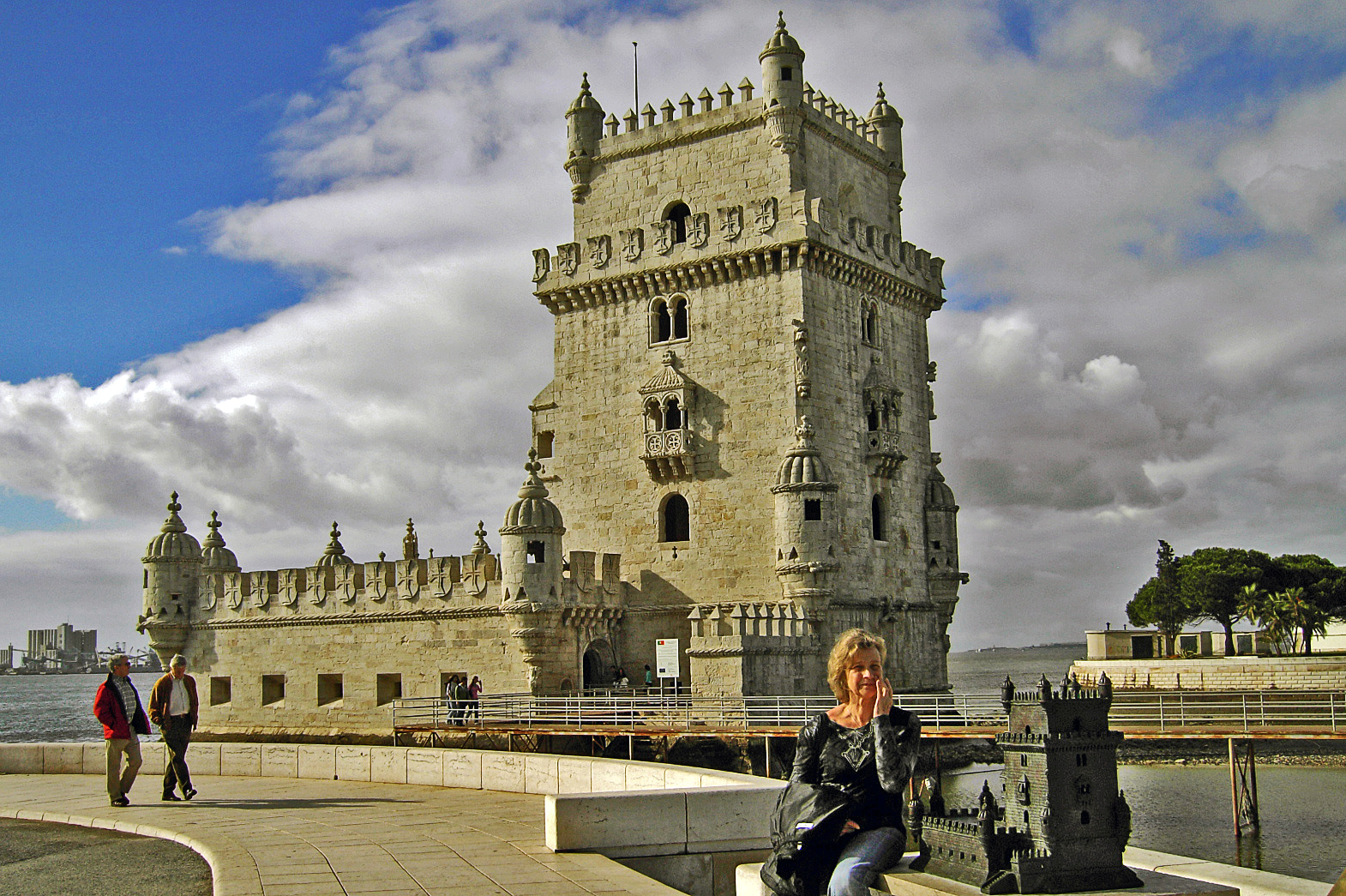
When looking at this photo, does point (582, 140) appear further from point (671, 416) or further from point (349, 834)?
point (349, 834)

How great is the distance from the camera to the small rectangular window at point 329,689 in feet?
115

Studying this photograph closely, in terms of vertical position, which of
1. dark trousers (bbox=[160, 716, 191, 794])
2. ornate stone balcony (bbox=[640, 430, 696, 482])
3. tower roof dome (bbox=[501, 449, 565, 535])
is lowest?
dark trousers (bbox=[160, 716, 191, 794])

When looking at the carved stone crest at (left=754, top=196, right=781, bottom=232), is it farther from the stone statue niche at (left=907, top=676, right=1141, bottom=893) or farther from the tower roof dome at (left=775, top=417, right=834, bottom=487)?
the stone statue niche at (left=907, top=676, right=1141, bottom=893)

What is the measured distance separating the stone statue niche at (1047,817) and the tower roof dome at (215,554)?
34267 millimetres

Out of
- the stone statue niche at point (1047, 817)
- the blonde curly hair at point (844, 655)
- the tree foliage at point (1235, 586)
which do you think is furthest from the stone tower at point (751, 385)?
the tree foliage at point (1235, 586)

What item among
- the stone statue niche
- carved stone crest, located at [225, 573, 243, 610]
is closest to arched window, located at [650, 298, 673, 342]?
carved stone crest, located at [225, 573, 243, 610]

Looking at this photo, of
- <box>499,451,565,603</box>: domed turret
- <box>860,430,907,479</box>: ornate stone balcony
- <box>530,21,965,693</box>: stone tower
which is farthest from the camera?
<box>860,430,907,479</box>: ornate stone balcony

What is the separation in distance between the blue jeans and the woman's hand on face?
0.62 meters

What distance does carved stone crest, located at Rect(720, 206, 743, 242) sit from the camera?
33.1 m

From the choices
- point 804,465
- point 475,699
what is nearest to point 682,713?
point 475,699

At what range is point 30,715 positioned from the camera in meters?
103

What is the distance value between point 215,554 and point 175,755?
86.1 ft

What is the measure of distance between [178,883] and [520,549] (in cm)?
2081

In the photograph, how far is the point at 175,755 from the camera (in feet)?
47.5
